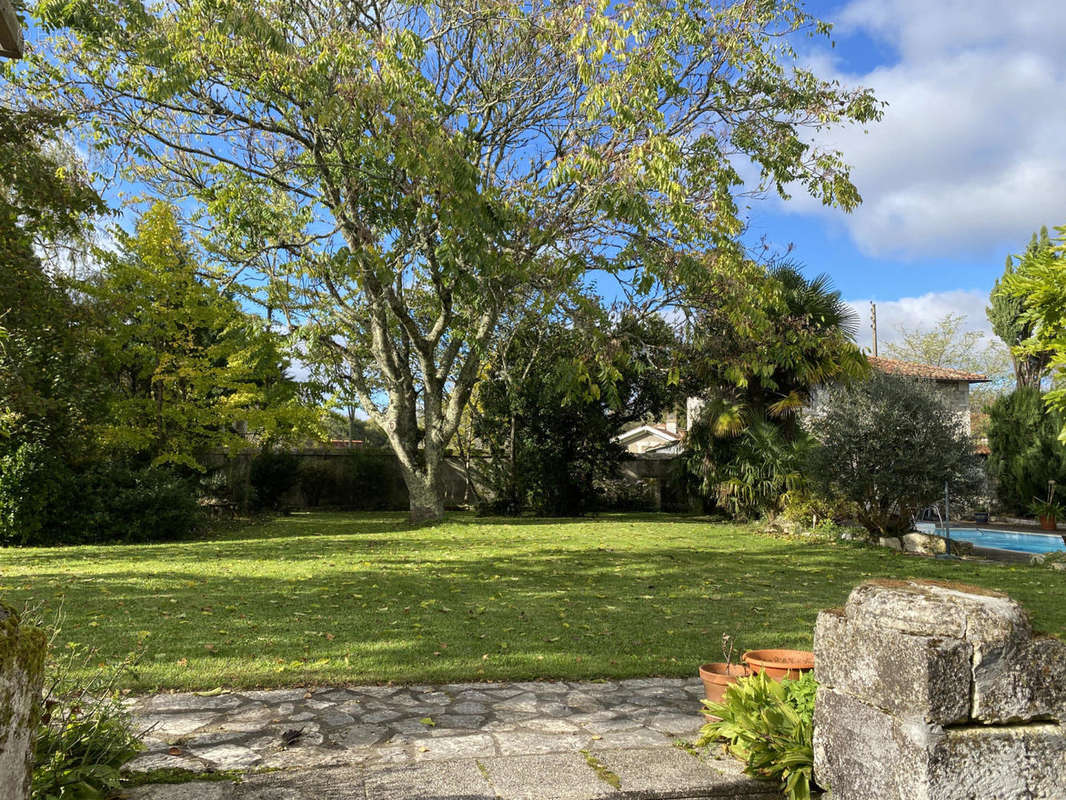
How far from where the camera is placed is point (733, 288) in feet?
48.5

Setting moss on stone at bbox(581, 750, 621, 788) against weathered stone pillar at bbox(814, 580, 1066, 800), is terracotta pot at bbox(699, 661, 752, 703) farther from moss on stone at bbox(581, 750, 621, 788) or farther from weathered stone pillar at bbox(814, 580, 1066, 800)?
weathered stone pillar at bbox(814, 580, 1066, 800)

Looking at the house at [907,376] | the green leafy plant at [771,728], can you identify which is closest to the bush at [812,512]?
the house at [907,376]

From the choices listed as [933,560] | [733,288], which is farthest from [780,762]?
[733,288]

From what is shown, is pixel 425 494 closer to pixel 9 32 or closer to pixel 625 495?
pixel 625 495

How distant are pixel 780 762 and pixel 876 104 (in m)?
14.6

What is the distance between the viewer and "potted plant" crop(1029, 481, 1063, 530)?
70.7 ft

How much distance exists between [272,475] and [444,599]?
619 inches

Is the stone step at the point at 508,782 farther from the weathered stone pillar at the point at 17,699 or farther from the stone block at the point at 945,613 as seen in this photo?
the weathered stone pillar at the point at 17,699

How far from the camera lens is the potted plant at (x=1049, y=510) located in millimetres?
21562

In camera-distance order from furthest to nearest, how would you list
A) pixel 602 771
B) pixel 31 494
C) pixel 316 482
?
pixel 316 482 → pixel 31 494 → pixel 602 771

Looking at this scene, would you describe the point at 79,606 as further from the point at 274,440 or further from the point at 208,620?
the point at 274,440

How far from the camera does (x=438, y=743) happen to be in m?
4.14

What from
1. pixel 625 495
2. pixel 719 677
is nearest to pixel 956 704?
pixel 719 677

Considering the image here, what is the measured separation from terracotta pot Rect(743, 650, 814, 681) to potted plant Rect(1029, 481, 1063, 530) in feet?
70.9
